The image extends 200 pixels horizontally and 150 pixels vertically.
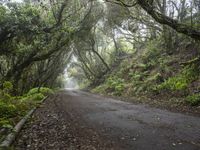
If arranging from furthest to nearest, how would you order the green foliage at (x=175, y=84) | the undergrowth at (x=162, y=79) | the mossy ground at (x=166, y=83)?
1. the green foliage at (x=175, y=84)
2. the undergrowth at (x=162, y=79)
3. the mossy ground at (x=166, y=83)

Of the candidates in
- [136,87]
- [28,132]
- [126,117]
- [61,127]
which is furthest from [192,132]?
[136,87]

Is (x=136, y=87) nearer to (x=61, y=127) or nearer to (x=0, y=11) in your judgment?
(x=0, y=11)

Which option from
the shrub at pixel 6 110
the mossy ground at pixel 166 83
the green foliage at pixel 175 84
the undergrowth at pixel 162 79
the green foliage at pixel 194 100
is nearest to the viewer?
the shrub at pixel 6 110

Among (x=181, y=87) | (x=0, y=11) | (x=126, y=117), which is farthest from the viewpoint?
(x=181, y=87)

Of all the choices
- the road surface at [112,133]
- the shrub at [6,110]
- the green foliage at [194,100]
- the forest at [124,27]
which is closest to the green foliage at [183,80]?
the forest at [124,27]

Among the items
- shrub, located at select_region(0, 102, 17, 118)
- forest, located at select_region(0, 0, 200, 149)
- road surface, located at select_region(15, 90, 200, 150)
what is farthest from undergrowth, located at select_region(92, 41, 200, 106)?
shrub, located at select_region(0, 102, 17, 118)

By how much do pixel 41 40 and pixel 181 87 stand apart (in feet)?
28.8

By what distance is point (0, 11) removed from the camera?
12891 millimetres

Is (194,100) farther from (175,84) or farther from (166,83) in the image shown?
(166,83)

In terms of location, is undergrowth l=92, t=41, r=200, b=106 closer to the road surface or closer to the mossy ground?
the mossy ground

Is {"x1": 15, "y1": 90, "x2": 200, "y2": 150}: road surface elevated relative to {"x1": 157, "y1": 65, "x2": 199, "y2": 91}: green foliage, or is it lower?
lower

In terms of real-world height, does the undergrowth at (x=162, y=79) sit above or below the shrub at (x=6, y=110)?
above

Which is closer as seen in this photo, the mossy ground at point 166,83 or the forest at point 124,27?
the forest at point 124,27

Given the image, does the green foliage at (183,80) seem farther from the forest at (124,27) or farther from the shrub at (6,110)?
→ the shrub at (6,110)
